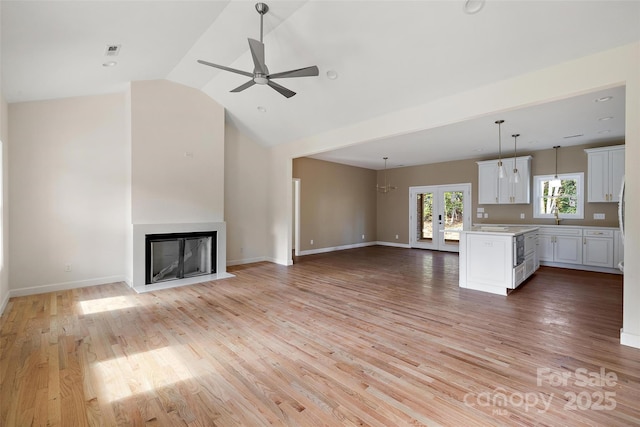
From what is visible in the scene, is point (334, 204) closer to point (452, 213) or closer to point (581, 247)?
point (452, 213)

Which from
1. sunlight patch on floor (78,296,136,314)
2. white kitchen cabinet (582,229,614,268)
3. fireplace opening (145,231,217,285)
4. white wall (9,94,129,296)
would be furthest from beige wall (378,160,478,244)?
sunlight patch on floor (78,296,136,314)

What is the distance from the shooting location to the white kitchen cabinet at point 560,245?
6198 mm

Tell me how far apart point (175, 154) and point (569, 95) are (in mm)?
5726

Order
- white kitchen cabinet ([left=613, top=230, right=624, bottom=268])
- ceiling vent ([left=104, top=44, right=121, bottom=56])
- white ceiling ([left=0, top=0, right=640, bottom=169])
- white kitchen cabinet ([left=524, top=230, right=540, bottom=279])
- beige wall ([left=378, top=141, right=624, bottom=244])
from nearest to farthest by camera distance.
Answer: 1. white ceiling ([left=0, top=0, right=640, bottom=169])
2. ceiling vent ([left=104, top=44, right=121, bottom=56])
3. white kitchen cabinet ([left=524, top=230, right=540, bottom=279])
4. white kitchen cabinet ([left=613, top=230, right=624, bottom=268])
5. beige wall ([left=378, top=141, right=624, bottom=244])

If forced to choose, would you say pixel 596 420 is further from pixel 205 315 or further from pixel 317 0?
pixel 317 0

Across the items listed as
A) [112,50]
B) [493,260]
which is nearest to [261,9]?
[112,50]

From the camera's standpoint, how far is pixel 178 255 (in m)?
5.36

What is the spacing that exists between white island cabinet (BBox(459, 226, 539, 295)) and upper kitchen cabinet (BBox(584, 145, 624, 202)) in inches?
97.5

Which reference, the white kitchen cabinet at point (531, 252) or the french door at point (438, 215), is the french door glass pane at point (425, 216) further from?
the white kitchen cabinet at point (531, 252)

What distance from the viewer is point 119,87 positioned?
15.8 feet

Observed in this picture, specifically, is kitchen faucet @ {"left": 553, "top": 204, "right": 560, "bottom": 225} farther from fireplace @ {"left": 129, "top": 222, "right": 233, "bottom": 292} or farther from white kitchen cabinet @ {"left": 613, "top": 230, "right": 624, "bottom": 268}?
fireplace @ {"left": 129, "top": 222, "right": 233, "bottom": 292}

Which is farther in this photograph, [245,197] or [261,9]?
[245,197]

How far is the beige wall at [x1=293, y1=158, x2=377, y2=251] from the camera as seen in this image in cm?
835

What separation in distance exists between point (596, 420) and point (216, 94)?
629cm
